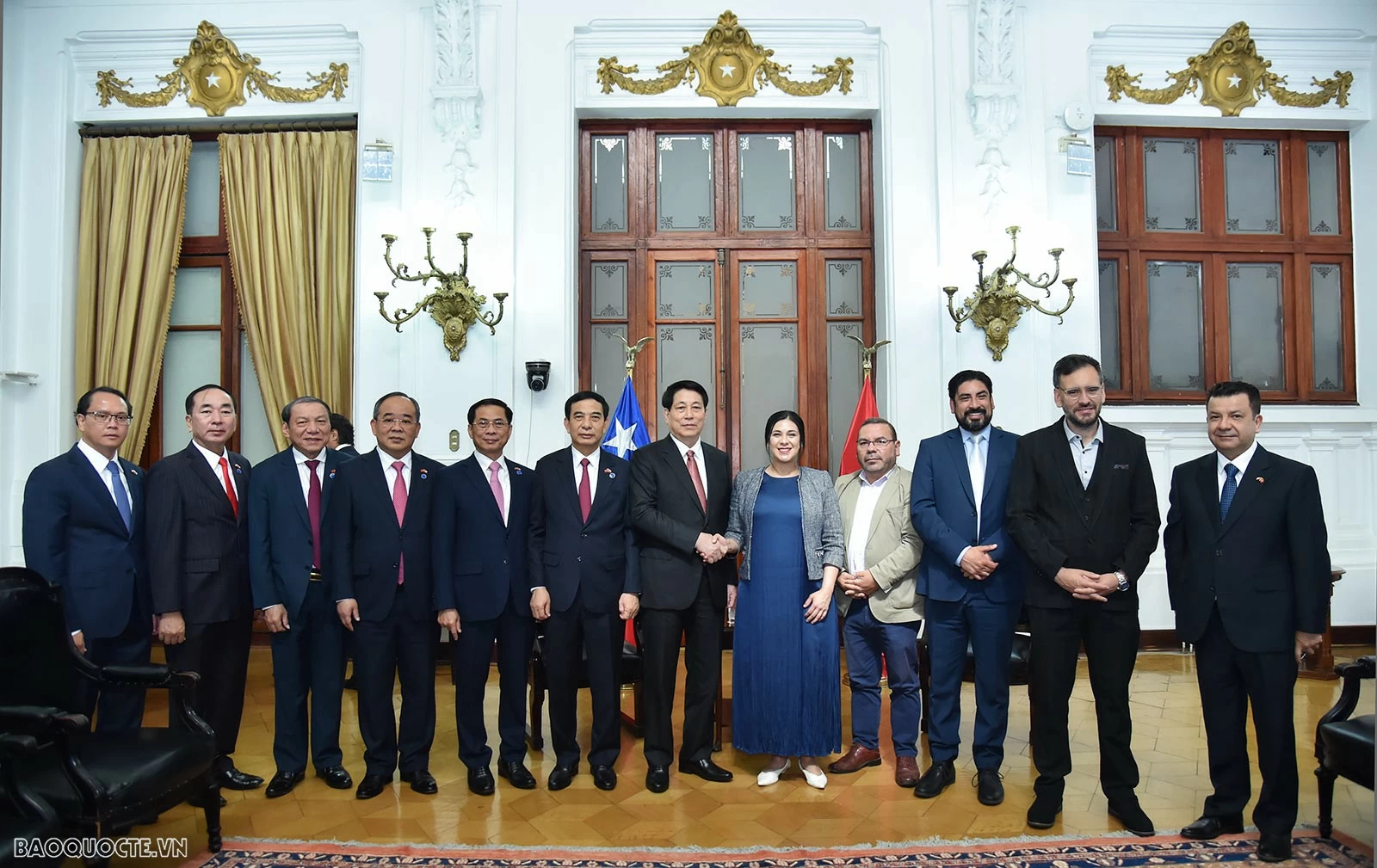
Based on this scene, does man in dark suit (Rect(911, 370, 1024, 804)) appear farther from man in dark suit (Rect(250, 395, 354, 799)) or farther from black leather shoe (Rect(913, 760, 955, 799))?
man in dark suit (Rect(250, 395, 354, 799))

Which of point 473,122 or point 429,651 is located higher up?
point 473,122

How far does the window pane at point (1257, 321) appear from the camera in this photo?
6273mm

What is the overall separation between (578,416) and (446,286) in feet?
8.12

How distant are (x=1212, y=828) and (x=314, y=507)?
3.38 m

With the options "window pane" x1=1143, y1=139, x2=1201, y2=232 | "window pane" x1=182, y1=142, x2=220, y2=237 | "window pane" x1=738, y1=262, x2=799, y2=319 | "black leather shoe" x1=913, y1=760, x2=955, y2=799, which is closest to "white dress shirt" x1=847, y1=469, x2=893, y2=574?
"black leather shoe" x1=913, y1=760, x2=955, y2=799

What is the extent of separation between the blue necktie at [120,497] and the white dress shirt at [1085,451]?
3.41 meters

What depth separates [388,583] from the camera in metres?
3.35

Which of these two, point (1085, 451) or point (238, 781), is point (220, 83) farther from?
point (1085, 451)

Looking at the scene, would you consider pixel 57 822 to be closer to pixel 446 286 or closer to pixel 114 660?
pixel 114 660

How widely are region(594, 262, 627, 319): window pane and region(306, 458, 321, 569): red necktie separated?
2.91 metres

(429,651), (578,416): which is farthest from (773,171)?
(429,651)

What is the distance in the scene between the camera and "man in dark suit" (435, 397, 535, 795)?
3.42 m

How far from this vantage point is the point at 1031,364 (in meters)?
5.74

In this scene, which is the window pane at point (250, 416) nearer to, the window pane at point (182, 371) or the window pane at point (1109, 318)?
the window pane at point (182, 371)
